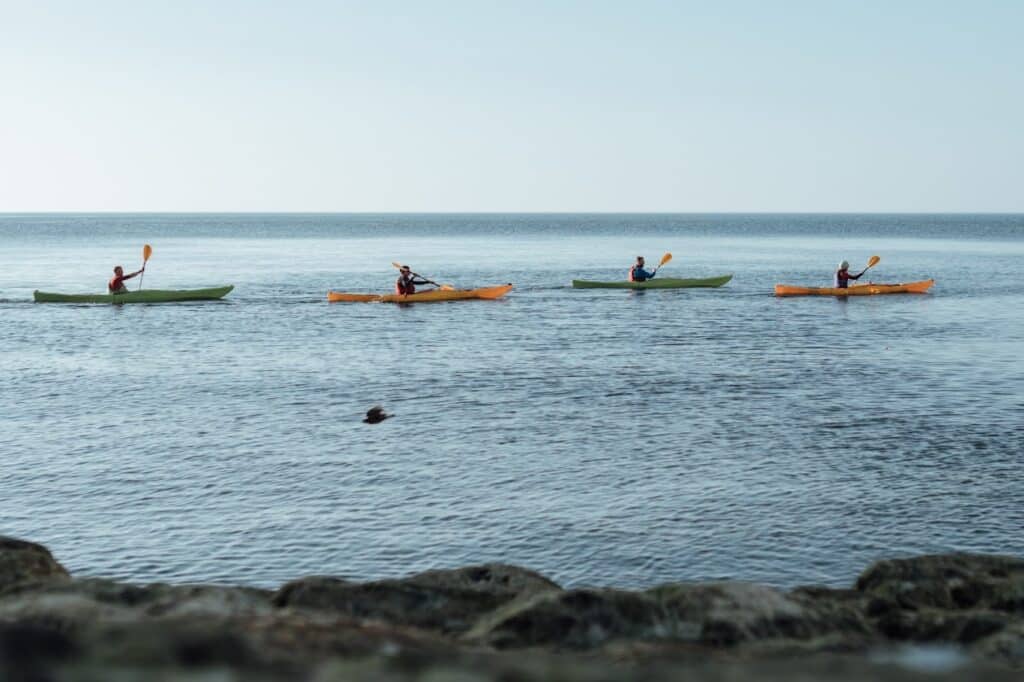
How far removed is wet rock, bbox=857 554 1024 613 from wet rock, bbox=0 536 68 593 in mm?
6748

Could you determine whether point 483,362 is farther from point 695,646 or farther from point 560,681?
point 560,681

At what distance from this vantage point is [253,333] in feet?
126

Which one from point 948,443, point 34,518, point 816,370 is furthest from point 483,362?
point 34,518

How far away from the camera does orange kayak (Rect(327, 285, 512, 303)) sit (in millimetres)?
47469

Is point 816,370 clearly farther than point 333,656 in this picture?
Yes

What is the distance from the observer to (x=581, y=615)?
702cm

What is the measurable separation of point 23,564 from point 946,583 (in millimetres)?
7799

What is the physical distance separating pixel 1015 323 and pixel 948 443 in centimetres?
2334

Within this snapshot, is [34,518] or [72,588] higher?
[72,588]

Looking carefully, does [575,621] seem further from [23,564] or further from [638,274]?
[638,274]

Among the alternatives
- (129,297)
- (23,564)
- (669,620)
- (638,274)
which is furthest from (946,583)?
(129,297)

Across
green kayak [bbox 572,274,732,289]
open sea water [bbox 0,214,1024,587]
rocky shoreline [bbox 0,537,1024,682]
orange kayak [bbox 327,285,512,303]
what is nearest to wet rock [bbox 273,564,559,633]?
rocky shoreline [bbox 0,537,1024,682]

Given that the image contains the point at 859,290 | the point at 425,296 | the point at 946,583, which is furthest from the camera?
the point at 859,290

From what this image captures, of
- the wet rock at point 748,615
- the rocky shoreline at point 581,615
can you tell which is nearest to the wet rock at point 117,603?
the rocky shoreline at point 581,615
